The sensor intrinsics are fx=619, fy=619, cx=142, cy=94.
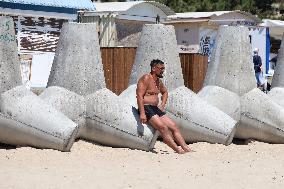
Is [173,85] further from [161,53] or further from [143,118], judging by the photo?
[143,118]

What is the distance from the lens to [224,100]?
10930 millimetres

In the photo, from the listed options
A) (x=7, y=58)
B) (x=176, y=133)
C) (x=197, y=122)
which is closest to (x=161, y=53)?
(x=197, y=122)

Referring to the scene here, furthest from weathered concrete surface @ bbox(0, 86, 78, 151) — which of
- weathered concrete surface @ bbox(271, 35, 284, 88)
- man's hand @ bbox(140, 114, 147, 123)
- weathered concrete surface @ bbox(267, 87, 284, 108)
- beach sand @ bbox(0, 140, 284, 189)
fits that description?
weathered concrete surface @ bbox(271, 35, 284, 88)

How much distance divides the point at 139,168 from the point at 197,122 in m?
2.48

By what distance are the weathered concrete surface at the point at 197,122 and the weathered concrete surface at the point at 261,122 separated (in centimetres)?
76

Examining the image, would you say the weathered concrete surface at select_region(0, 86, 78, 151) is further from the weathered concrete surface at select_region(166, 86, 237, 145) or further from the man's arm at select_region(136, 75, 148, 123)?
the weathered concrete surface at select_region(166, 86, 237, 145)

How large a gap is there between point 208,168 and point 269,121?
125 inches

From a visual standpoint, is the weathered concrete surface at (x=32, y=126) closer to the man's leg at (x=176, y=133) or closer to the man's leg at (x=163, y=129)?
the man's leg at (x=163, y=129)

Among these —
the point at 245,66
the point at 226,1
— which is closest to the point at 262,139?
the point at 245,66

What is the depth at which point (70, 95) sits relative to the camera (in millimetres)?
9531

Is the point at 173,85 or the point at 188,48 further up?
the point at 173,85

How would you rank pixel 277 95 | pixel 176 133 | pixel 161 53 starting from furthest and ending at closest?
pixel 277 95
pixel 161 53
pixel 176 133

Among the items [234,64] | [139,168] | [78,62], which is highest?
[78,62]

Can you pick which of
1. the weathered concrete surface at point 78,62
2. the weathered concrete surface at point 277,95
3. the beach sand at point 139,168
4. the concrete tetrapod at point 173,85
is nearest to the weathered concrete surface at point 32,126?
the beach sand at point 139,168
